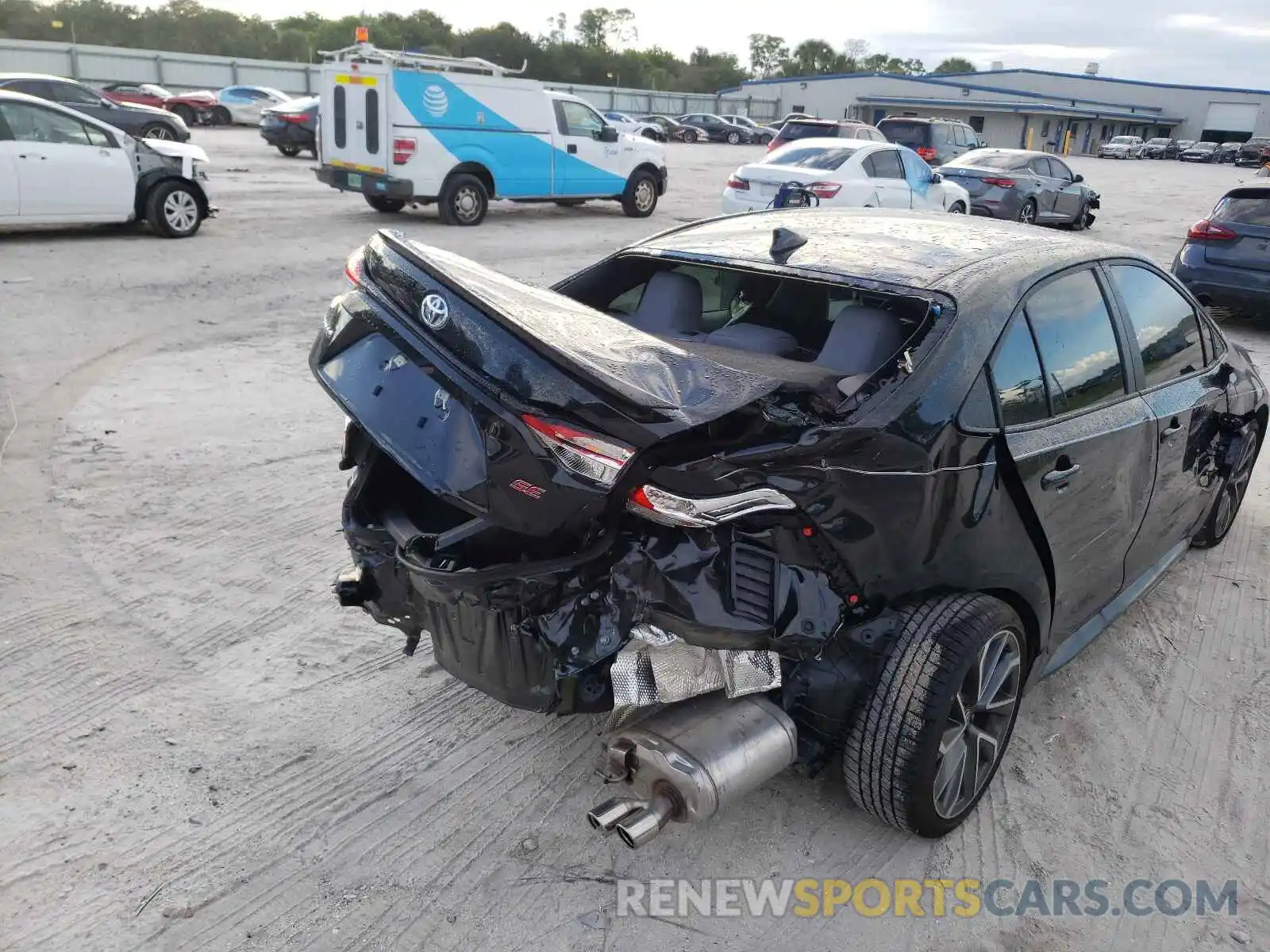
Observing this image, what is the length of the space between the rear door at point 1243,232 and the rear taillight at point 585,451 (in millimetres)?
9846

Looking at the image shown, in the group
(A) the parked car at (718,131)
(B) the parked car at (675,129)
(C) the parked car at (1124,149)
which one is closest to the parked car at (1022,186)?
(A) the parked car at (718,131)

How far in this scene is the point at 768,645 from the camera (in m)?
2.52

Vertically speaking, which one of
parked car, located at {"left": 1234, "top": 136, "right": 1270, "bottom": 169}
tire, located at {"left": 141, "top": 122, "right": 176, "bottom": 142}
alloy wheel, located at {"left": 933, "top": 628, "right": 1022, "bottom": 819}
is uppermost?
parked car, located at {"left": 1234, "top": 136, "right": 1270, "bottom": 169}

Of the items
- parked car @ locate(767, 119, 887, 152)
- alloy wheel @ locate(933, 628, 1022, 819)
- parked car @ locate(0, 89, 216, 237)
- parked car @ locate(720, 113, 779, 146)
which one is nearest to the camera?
alloy wheel @ locate(933, 628, 1022, 819)

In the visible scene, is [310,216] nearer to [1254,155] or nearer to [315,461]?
[315,461]

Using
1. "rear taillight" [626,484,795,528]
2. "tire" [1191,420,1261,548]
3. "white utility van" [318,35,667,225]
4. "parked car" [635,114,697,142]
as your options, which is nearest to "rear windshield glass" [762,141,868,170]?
"white utility van" [318,35,667,225]

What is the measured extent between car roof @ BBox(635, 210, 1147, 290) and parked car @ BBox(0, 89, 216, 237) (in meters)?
9.60

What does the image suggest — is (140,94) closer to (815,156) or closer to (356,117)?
(356,117)

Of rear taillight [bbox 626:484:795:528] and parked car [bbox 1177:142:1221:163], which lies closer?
rear taillight [bbox 626:484:795:528]

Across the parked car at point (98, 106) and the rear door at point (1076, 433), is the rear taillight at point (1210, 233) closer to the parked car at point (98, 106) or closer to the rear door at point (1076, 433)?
the rear door at point (1076, 433)

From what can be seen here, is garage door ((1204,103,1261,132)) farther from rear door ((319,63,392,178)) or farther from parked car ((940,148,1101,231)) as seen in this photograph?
rear door ((319,63,392,178))

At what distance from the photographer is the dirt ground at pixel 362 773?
2574mm

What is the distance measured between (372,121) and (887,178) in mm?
7437

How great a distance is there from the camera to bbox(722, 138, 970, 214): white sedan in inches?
533
